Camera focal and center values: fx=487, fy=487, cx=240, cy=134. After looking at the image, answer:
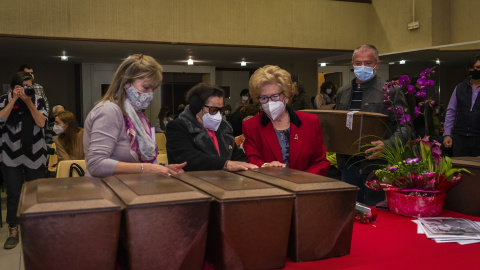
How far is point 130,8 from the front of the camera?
25.2 ft

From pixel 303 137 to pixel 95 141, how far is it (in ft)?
3.49

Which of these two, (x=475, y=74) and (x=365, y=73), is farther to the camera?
(x=475, y=74)

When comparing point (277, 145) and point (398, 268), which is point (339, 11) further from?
point (398, 268)

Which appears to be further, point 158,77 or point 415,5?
point 415,5

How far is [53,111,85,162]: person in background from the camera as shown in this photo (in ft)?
16.9

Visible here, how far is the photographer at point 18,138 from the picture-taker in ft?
13.8

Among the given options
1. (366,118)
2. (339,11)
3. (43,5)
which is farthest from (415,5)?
(366,118)

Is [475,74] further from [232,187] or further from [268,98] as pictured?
[232,187]

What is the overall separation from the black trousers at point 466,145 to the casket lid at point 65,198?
3898 millimetres

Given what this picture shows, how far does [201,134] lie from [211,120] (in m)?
0.10

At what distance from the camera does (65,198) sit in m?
1.10

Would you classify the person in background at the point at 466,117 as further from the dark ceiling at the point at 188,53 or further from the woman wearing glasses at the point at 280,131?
the dark ceiling at the point at 188,53

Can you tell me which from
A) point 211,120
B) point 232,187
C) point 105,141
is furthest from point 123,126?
point 232,187

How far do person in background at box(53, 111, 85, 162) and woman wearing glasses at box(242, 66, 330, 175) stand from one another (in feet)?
10.4
